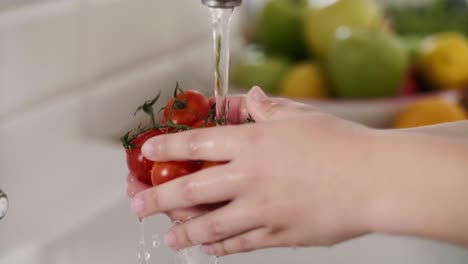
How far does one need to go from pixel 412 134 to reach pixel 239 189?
114 mm

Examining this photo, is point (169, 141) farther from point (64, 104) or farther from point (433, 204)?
point (64, 104)

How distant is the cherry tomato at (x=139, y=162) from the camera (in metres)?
0.58

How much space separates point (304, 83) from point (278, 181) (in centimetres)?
61

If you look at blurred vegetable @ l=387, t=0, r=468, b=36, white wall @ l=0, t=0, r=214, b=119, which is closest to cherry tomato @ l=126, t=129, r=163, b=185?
white wall @ l=0, t=0, r=214, b=119

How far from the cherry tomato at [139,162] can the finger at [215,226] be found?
0.19ft

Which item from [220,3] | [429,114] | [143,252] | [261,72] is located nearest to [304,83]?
[261,72]

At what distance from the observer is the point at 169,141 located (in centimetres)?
53

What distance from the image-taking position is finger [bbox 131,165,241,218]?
0.50 metres

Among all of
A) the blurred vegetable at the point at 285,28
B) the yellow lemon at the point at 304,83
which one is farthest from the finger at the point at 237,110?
the blurred vegetable at the point at 285,28

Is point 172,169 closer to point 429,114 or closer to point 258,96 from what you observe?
point 258,96

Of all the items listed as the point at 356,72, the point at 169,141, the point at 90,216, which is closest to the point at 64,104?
the point at 90,216

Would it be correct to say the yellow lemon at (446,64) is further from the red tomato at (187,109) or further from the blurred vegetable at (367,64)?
the red tomato at (187,109)

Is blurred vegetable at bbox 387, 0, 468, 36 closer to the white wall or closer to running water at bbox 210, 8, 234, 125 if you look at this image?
the white wall

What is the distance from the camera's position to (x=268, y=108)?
56cm
